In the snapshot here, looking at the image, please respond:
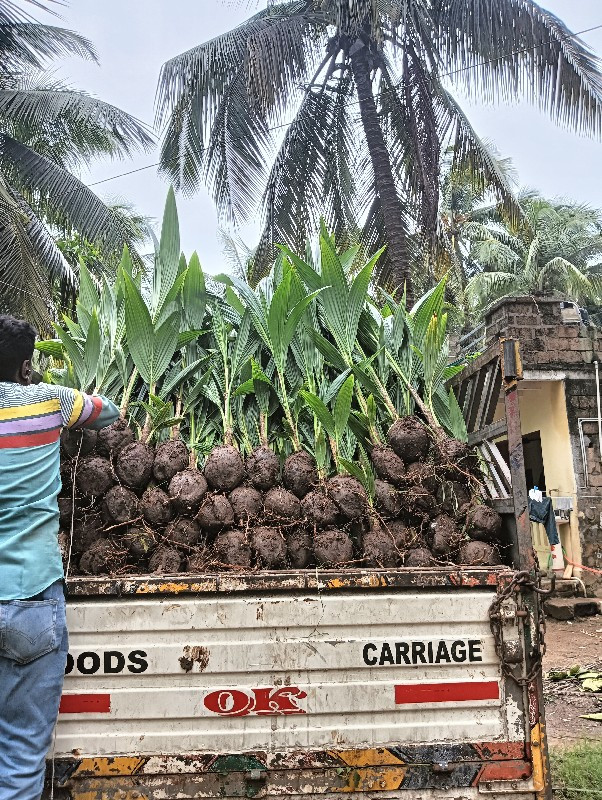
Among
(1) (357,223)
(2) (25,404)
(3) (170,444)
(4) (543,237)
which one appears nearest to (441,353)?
(3) (170,444)

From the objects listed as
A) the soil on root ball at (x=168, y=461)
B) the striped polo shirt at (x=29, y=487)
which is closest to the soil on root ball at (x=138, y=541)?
the soil on root ball at (x=168, y=461)

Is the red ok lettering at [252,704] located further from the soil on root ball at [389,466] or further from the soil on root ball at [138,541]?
the soil on root ball at [389,466]

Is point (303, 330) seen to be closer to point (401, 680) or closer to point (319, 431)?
point (319, 431)

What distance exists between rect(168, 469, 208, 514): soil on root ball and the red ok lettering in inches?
31.5

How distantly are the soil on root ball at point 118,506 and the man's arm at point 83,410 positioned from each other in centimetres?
37

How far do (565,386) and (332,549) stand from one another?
8124 mm

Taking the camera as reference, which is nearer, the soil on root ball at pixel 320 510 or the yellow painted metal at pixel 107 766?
the yellow painted metal at pixel 107 766

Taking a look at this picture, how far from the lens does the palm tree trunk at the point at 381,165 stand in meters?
9.62

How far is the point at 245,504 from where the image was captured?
2824 mm

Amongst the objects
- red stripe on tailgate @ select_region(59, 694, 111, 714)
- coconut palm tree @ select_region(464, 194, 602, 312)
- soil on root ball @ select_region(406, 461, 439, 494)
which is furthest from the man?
coconut palm tree @ select_region(464, 194, 602, 312)

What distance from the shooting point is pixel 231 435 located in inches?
124

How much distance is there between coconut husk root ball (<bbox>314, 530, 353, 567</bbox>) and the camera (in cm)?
270

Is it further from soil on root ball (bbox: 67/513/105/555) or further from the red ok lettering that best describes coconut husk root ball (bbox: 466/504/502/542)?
soil on root ball (bbox: 67/513/105/555)

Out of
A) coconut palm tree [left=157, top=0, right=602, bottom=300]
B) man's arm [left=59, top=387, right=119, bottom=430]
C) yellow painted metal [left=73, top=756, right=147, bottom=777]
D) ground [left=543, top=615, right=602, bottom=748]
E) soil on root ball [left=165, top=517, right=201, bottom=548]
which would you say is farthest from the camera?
coconut palm tree [left=157, top=0, right=602, bottom=300]
